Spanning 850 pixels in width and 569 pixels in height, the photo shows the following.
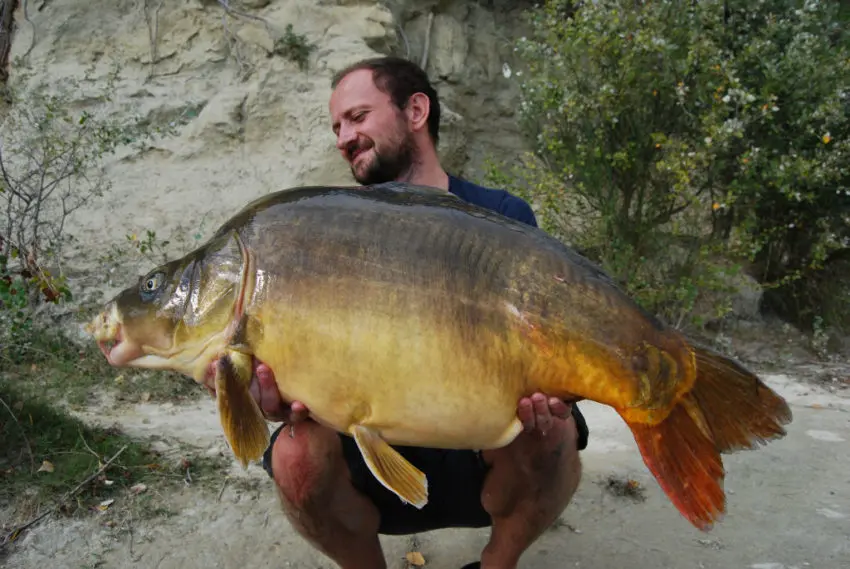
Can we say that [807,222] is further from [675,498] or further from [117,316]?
[117,316]

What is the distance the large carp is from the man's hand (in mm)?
21

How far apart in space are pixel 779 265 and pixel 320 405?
6.03 m

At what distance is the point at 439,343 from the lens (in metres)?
1.43

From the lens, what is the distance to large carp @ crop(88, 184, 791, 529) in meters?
1.44

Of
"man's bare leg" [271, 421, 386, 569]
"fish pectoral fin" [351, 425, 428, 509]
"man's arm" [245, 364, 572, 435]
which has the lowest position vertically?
"man's bare leg" [271, 421, 386, 569]

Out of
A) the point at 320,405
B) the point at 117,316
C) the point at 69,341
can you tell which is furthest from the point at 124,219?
the point at 320,405

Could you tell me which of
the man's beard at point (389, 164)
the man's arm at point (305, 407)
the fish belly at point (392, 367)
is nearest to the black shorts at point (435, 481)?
the man's arm at point (305, 407)

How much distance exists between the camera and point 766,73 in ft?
17.7

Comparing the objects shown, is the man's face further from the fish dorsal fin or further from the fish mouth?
the fish mouth

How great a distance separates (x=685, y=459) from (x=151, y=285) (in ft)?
4.09

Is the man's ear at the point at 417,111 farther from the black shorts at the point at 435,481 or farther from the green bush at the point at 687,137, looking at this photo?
the green bush at the point at 687,137

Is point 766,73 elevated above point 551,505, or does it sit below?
above

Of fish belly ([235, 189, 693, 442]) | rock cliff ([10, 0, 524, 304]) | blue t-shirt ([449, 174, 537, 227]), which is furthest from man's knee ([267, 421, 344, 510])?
rock cliff ([10, 0, 524, 304])

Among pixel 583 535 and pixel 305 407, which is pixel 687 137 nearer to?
pixel 583 535
